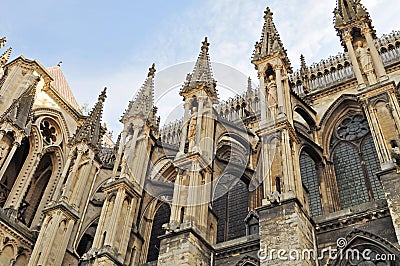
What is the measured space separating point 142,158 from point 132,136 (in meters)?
1.12

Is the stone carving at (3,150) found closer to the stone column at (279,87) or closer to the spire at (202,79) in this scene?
the spire at (202,79)

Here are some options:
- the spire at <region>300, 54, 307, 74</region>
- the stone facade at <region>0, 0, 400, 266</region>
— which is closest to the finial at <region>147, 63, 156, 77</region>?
the stone facade at <region>0, 0, 400, 266</region>

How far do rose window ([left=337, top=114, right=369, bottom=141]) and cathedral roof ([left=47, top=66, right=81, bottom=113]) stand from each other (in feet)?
48.5

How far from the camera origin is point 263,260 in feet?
31.3

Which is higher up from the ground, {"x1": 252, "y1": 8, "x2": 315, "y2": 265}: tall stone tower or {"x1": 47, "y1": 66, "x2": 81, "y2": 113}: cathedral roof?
{"x1": 47, "y1": 66, "x2": 81, "y2": 113}: cathedral roof

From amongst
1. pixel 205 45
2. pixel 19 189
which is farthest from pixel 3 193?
pixel 205 45

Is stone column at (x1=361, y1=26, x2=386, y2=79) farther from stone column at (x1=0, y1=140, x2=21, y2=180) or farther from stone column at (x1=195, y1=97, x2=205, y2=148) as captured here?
stone column at (x1=0, y1=140, x2=21, y2=180)

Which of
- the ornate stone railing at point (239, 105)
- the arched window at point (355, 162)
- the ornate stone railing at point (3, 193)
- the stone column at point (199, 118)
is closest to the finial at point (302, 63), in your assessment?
the ornate stone railing at point (239, 105)

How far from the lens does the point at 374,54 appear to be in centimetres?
1302

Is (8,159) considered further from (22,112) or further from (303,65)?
(303,65)

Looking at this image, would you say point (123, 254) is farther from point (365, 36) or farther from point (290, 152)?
point (365, 36)

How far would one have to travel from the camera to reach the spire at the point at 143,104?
16984mm

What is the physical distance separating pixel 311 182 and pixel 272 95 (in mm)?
3879

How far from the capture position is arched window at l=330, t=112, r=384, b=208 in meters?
13.7
